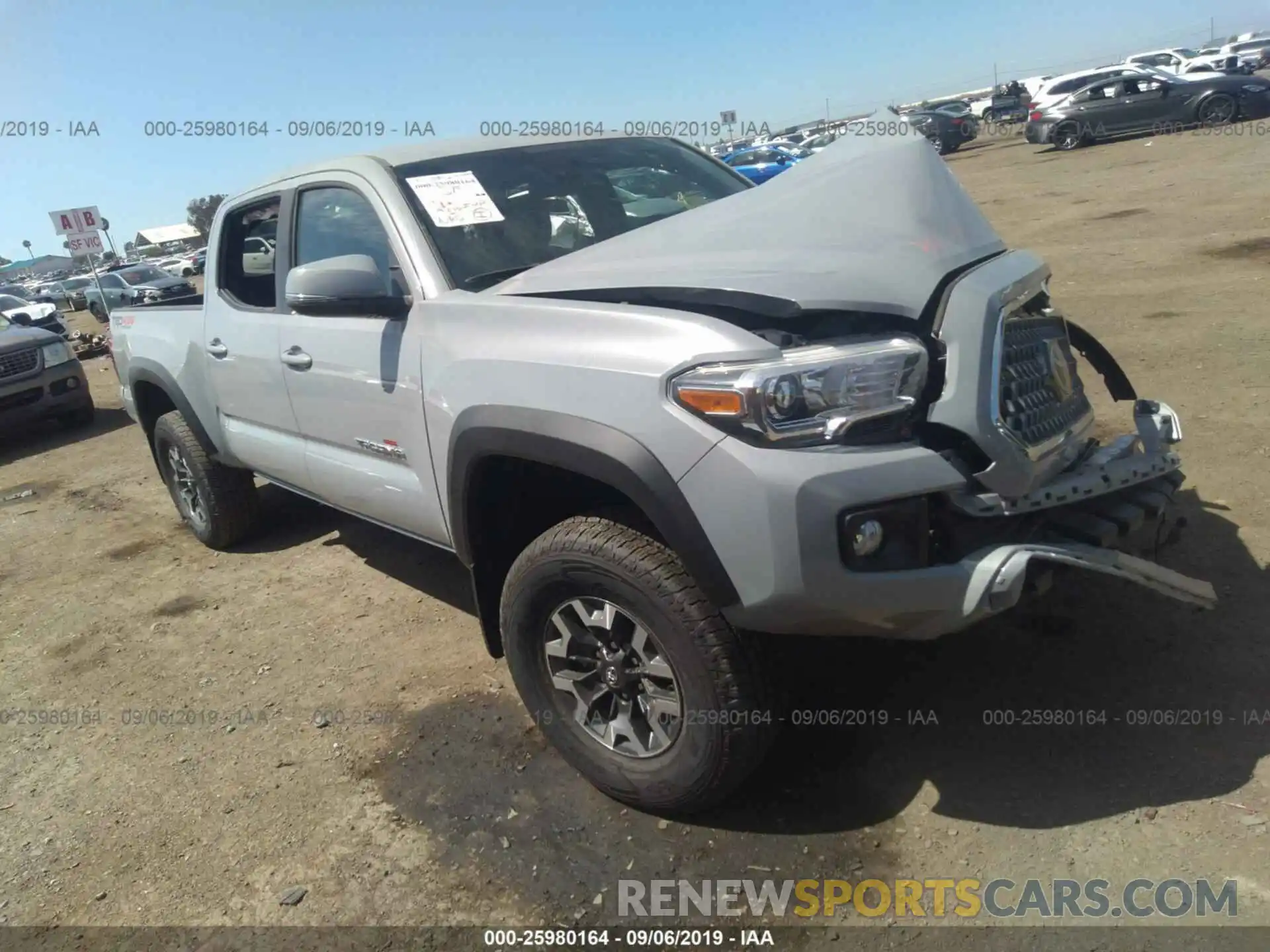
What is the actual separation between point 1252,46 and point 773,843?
47398mm

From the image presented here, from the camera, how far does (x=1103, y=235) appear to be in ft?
35.0

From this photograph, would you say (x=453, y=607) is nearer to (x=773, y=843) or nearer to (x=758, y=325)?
(x=773, y=843)

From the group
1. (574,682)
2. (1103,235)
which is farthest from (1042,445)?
(1103,235)

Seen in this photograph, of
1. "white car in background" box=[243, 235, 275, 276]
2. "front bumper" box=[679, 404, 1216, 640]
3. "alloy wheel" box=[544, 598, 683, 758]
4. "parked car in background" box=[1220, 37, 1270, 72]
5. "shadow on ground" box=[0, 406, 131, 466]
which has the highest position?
"parked car in background" box=[1220, 37, 1270, 72]

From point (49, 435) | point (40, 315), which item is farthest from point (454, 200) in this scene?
point (40, 315)

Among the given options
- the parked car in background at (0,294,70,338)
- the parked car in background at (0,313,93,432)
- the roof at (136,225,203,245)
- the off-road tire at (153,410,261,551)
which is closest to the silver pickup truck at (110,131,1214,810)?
the off-road tire at (153,410,261,551)

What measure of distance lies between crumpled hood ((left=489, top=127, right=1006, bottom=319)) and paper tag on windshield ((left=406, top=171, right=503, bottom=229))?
388 mm

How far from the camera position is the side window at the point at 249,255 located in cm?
432

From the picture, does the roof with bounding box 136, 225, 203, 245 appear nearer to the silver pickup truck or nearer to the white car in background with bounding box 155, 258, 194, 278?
the white car in background with bounding box 155, 258, 194, 278

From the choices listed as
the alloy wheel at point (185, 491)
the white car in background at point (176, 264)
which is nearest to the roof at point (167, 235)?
the white car in background at point (176, 264)

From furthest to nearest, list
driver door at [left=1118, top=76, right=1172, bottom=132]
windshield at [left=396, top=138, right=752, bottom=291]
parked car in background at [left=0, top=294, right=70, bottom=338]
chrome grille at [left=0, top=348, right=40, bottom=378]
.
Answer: driver door at [left=1118, top=76, right=1172, bottom=132]
parked car in background at [left=0, top=294, right=70, bottom=338]
chrome grille at [left=0, top=348, right=40, bottom=378]
windshield at [left=396, top=138, right=752, bottom=291]

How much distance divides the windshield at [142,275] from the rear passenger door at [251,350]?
22.9 metres

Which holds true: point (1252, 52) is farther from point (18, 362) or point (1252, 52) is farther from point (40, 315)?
point (18, 362)

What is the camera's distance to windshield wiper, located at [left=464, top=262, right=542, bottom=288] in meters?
3.06
